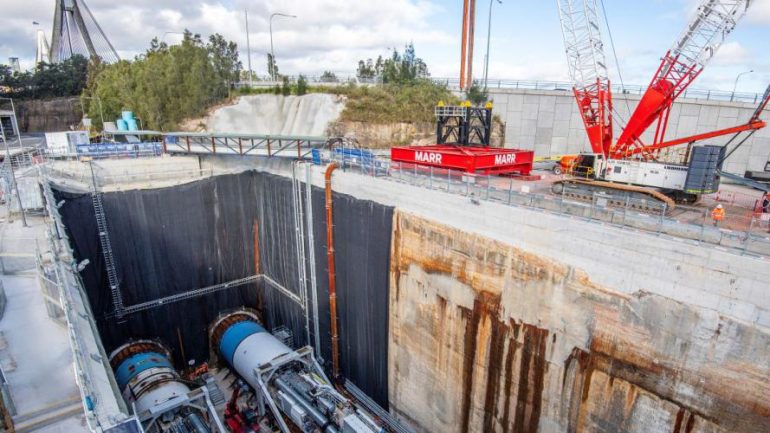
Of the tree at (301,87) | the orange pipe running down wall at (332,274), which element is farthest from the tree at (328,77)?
the orange pipe running down wall at (332,274)

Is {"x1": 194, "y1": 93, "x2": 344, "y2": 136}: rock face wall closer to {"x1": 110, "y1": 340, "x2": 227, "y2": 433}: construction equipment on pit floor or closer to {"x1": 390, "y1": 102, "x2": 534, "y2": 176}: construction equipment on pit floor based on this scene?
{"x1": 390, "y1": 102, "x2": 534, "y2": 176}: construction equipment on pit floor

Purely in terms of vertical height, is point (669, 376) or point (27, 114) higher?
point (27, 114)

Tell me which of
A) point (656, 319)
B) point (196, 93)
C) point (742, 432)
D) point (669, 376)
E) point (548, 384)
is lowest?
point (548, 384)

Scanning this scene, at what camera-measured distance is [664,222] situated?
1043 centimetres

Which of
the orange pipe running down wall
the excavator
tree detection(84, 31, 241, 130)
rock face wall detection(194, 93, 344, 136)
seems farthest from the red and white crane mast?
tree detection(84, 31, 241, 130)

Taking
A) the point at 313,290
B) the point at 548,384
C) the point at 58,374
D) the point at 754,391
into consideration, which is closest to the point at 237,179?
the point at 313,290

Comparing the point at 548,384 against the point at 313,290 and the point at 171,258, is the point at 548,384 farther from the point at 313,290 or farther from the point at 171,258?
the point at 171,258

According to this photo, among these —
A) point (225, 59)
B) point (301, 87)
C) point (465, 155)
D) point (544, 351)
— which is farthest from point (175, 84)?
point (544, 351)

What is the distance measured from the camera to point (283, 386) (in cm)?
1691

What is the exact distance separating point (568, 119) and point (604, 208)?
2546cm

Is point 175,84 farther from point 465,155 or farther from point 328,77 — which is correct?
point 465,155

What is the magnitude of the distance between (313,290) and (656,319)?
51.5ft

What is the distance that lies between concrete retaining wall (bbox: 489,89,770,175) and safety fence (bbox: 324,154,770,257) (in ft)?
59.3

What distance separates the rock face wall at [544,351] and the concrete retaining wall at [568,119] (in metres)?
23.1
